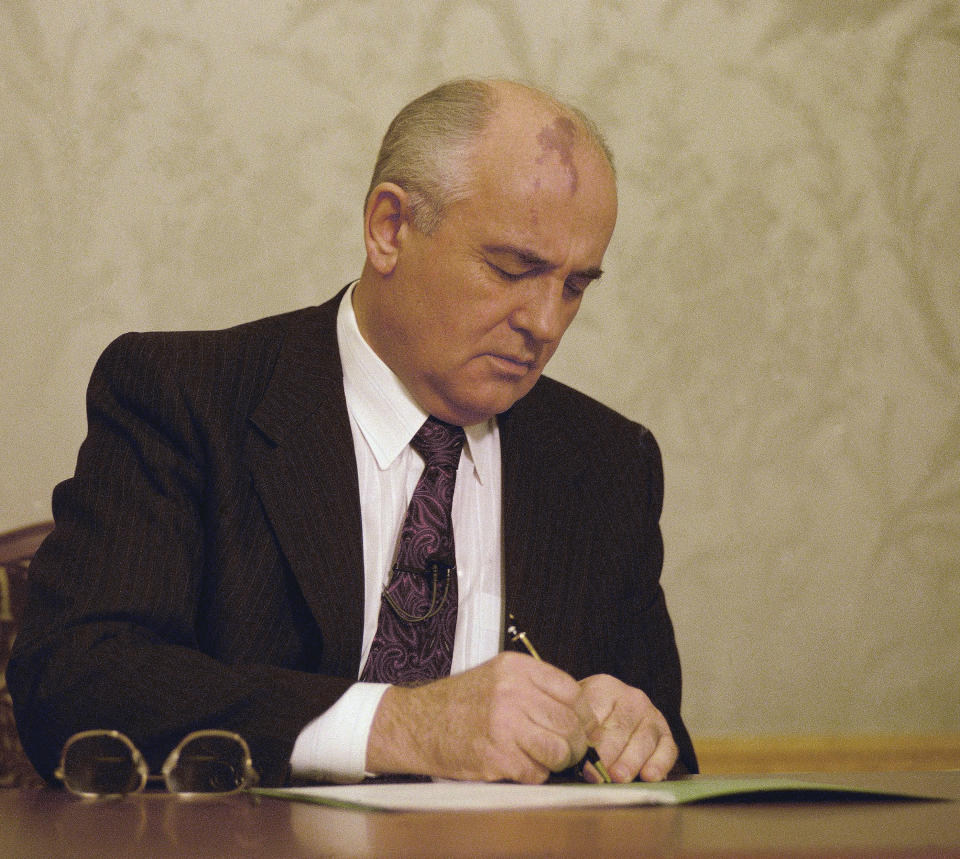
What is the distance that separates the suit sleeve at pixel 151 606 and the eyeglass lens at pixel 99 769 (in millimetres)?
224

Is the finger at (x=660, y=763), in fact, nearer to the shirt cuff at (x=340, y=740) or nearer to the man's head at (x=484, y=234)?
the shirt cuff at (x=340, y=740)

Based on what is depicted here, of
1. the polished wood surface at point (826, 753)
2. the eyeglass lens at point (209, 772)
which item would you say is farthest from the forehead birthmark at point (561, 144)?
the polished wood surface at point (826, 753)

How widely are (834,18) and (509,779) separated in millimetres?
2116

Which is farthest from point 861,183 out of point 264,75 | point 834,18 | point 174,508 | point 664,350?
point 174,508

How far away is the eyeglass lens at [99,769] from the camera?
3.37 feet

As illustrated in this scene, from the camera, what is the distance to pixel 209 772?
1062 mm

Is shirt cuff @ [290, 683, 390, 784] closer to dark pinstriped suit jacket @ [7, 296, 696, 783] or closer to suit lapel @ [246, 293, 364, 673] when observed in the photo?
dark pinstriped suit jacket @ [7, 296, 696, 783]

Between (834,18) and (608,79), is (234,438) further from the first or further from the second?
(834,18)

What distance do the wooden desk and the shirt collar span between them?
809 millimetres

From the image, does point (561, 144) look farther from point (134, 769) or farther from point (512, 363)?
point (134, 769)

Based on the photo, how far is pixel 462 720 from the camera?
47.7 inches

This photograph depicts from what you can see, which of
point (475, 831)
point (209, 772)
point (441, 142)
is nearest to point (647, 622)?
point (441, 142)

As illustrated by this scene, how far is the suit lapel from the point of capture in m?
1.51

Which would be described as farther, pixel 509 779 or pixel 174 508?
pixel 174 508
